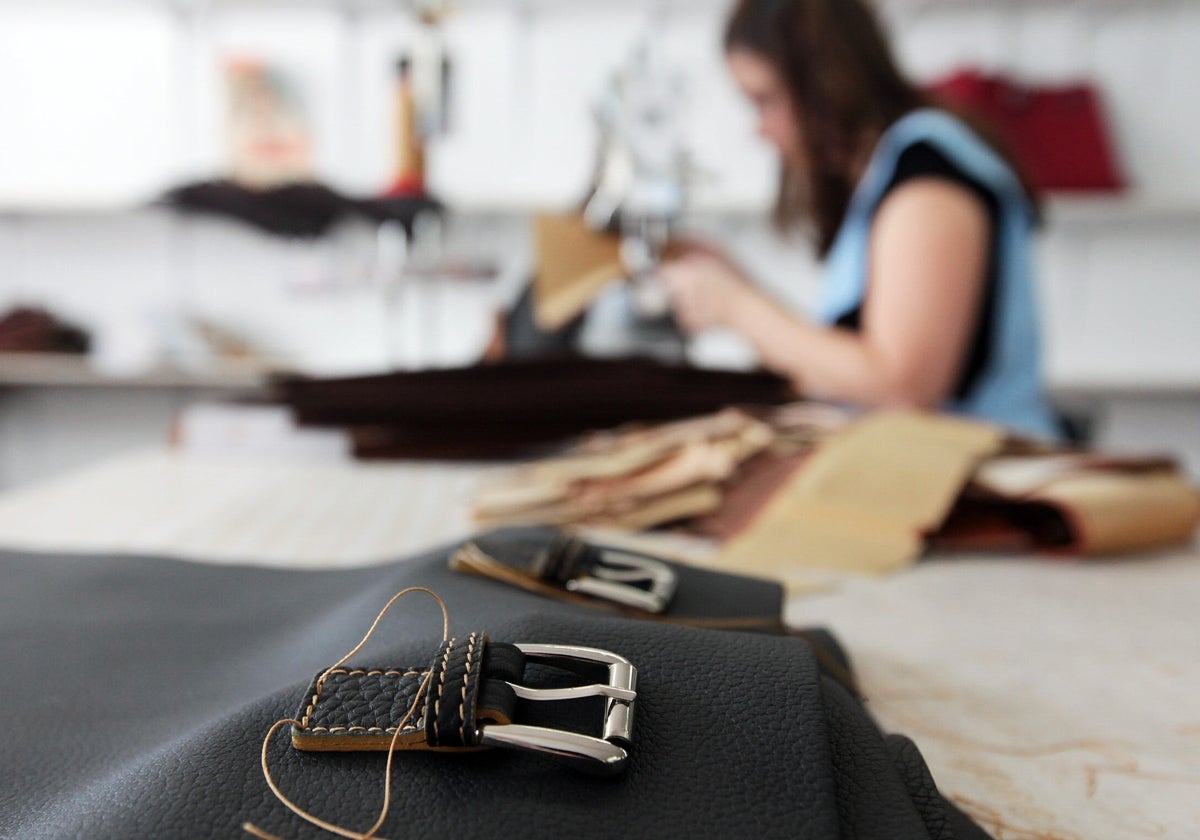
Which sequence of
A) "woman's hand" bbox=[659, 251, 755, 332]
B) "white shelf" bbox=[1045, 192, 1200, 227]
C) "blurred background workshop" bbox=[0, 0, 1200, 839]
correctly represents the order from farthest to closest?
"white shelf" bbox=[1045, 192, 1200, 227] → "woman's hand" bbox=[659, 251, 755, 332] → "blurred background workshop" bbox=[0, 0, 1200, 839]

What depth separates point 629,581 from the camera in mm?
347

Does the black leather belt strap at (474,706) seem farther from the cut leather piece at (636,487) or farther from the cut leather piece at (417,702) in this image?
the cut leather piece at (636,487)

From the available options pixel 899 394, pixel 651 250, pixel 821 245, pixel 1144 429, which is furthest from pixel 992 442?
pixel 1144 429

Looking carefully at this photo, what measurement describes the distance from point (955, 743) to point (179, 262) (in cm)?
268

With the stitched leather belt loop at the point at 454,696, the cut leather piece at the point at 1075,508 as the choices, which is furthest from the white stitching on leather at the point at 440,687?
the cut leather piece at the point at 1075,508

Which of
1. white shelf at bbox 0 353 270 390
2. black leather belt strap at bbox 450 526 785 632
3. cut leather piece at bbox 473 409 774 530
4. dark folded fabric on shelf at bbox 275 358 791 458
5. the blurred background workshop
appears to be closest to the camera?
black leather belt strap at bbox 450 526 785 632

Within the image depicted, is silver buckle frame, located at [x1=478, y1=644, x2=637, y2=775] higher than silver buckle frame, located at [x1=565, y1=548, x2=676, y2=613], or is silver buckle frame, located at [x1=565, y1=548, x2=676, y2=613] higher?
silver buckle frame, located at [x1=478, y1=644, x2=637, y2=775]

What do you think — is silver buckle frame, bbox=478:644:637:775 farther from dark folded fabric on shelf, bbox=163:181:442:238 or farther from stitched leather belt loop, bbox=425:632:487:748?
dark folded fabric on shelf, bbox=163:181:442:238

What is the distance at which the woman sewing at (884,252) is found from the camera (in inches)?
39.6

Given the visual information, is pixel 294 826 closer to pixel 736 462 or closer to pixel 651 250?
pixel 736 462

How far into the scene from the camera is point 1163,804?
10.3 inches

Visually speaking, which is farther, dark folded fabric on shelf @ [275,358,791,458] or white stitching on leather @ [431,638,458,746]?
dark folded fabric on shelf @ [275,358,791,458]

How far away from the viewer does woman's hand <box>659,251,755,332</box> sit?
3.66ft

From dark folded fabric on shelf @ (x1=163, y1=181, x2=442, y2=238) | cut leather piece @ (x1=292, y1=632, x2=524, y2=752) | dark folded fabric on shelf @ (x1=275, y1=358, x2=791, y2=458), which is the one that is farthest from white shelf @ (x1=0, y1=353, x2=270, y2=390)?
cut leather piece @ (x1=292, y1=632, x2=524, y2=752)
